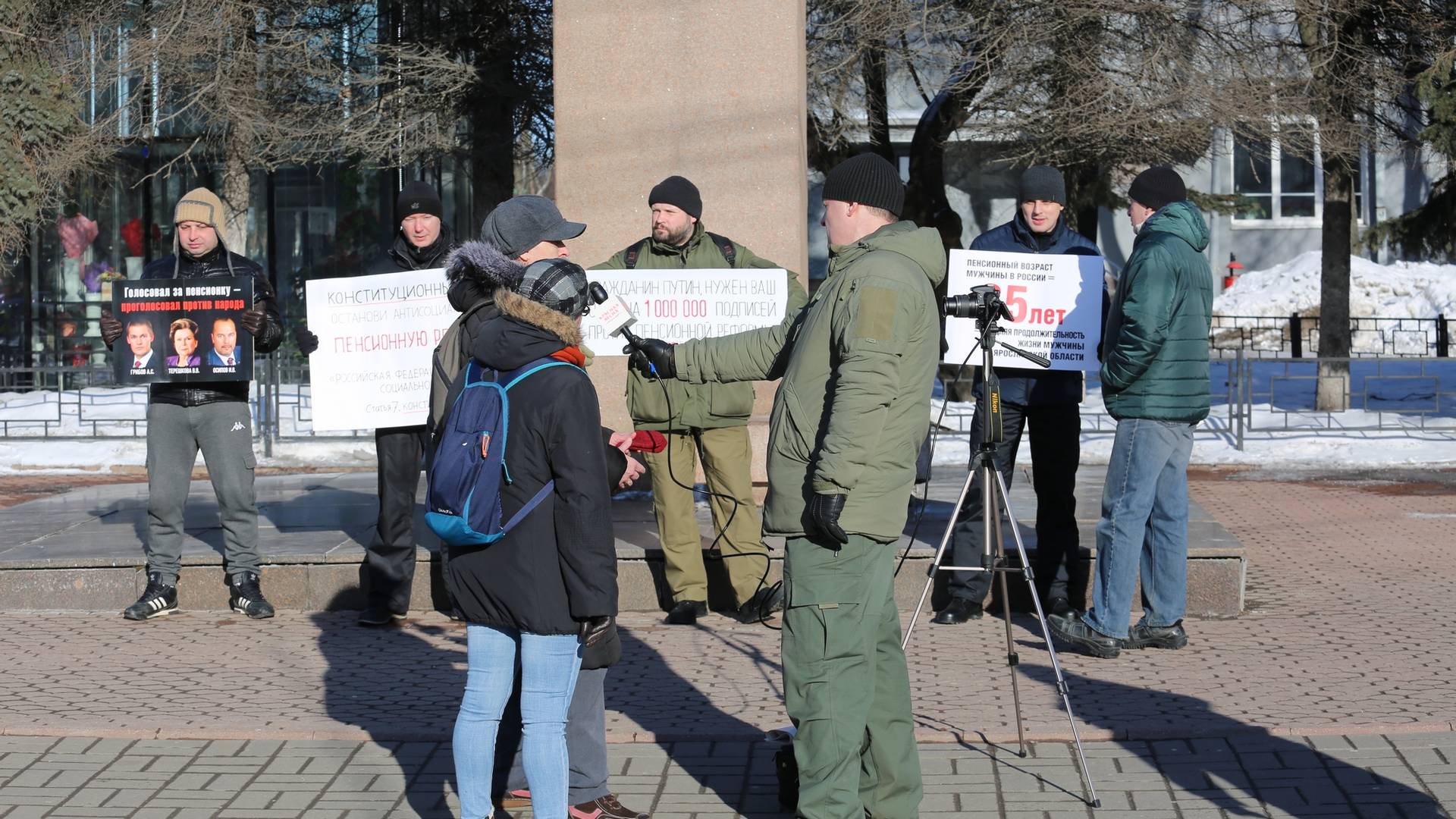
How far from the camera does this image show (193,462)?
7977 millimetres

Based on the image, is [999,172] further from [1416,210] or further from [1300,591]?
[1300,591]

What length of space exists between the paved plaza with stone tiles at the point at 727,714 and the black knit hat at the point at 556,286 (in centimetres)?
176

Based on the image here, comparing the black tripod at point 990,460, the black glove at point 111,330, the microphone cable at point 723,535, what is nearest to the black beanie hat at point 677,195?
the microphone cable at point 723,535

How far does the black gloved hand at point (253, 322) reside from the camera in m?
7.88

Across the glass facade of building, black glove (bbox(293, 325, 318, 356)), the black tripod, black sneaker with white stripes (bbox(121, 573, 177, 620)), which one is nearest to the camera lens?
the black tripod

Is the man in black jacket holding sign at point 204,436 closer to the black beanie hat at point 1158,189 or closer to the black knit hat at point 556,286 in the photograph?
the black knit hat at point 556,286

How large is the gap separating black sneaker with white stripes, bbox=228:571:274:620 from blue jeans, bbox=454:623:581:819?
401 centimetres

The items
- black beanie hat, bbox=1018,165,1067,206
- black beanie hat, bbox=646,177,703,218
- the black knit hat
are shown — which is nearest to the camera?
the black knit hat

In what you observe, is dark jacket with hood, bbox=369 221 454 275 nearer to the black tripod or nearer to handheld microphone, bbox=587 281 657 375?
handheld microphone, bbox=587 281 657 375

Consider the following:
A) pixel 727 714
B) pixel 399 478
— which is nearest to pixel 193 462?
pixel 399 478

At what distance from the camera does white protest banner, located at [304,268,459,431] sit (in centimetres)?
794

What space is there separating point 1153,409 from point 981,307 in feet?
5.17

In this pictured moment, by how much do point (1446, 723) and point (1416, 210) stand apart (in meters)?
15.5

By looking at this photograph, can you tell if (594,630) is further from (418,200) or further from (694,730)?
(418,200)
